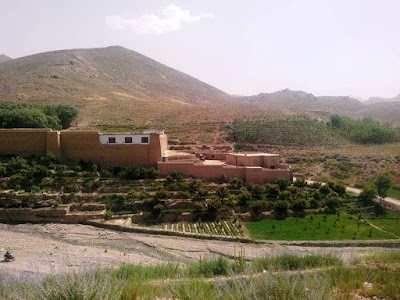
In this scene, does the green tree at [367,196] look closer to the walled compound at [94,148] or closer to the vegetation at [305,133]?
the walled compound at [94,148]

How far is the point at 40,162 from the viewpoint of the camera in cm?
2445

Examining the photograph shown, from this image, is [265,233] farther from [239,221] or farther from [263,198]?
[263,198]

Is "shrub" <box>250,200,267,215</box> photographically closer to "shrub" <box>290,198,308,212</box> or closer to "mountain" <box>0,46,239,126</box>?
"shrub" <box>290,198,308,212</box>

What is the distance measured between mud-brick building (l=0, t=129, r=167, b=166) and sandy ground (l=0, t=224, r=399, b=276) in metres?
6.51

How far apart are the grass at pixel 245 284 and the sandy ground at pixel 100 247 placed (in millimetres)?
7240

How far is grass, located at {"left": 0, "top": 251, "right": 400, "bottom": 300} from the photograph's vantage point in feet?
15.3

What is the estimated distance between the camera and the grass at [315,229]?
59.8ft

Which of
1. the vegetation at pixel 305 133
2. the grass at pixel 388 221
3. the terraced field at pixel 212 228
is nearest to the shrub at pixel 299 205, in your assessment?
the grass at pixel 388 221

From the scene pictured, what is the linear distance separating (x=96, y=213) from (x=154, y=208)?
2.91 m

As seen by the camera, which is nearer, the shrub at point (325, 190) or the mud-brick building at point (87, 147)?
the shrub at point (325, 190)

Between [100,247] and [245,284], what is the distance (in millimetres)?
12855

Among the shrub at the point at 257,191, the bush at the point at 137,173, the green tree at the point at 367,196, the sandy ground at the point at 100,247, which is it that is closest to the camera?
the sandy ground at the point at 100,247

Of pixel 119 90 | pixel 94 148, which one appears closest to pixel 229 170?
pixel 94 148

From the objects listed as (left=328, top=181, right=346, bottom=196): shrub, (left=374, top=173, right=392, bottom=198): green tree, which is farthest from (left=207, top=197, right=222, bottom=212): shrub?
(left=374, top=173, right=392, bottom=198): green tree
